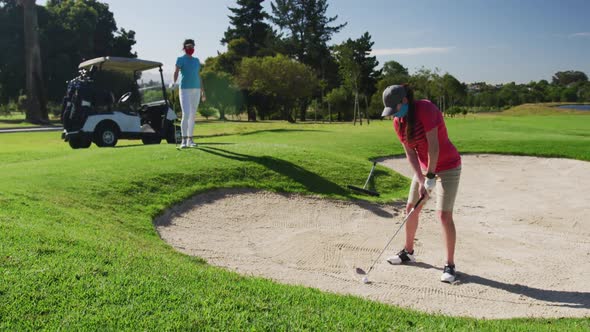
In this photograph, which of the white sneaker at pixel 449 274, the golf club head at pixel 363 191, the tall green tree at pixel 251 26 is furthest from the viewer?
the tall green tree at pixel 251 26

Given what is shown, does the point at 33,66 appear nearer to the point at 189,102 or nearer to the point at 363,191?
the point at 189,102

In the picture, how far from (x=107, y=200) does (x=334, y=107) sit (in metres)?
60.8

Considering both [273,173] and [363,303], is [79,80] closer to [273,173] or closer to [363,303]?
[273,173]

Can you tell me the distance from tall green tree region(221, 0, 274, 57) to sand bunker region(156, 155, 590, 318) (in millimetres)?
67740

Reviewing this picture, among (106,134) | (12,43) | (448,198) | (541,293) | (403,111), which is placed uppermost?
(12,43)

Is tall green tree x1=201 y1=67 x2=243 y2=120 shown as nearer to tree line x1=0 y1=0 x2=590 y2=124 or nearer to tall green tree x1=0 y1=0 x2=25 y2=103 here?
tree line x1=0 y1=0 x2=590 y2=124

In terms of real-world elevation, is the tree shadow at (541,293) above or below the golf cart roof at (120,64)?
below

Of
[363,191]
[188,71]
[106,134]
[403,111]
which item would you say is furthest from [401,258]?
[106,134]

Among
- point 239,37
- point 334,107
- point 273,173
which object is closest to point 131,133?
point 273,173

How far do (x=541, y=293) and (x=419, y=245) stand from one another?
2206mm

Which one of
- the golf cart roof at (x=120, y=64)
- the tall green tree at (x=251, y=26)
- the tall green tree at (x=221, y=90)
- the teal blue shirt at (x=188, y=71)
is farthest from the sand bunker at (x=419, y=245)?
the tall green tree at (x=251, y=26)

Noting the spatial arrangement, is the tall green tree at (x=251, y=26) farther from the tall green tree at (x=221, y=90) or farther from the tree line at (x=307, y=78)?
the tall green tree at (x=221, y=90)

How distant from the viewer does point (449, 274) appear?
20.8 ft

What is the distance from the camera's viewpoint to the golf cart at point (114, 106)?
16656 mm
